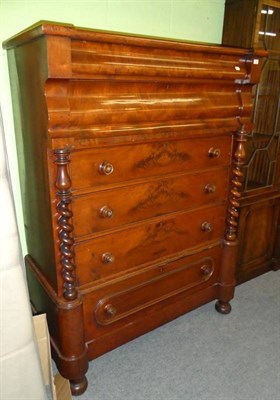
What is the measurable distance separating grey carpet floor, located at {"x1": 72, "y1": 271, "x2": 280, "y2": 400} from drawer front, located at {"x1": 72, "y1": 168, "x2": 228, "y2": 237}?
809 mm

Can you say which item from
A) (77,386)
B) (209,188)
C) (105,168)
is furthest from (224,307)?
(105,168)

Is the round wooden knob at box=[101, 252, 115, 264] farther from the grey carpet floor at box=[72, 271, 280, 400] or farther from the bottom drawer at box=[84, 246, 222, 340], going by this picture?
the grey carpet floor at box=[72, 271, 280, 400]

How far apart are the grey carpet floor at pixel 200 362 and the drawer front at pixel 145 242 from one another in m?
0.57

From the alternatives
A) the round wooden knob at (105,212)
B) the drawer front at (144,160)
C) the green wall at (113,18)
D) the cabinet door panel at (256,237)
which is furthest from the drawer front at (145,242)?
the green wall at (113,18)

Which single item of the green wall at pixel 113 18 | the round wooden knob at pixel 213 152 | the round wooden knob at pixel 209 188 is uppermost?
the green wall at pixel 113 18

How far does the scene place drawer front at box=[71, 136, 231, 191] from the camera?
1.27 metres

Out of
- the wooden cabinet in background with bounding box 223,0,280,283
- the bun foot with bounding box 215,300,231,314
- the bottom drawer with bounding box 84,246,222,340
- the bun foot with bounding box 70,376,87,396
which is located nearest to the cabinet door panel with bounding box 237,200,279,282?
the wooden cabinet in background with bounding box 223,0,280,283

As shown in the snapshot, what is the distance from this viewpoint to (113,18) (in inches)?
69.8

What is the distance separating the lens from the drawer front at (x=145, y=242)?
54.7 inches

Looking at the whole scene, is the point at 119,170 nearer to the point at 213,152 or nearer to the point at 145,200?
the point at 145,200

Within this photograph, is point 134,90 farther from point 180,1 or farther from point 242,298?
point 242,298

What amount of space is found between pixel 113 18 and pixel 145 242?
4.10 feet

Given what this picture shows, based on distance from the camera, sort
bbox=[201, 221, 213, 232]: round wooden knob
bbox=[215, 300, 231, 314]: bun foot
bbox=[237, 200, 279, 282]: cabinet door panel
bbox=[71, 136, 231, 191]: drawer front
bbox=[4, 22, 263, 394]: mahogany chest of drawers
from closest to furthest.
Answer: bbox=[4, 22, 263, 394]: mahogany chest of drawers < bbox=[71, 136, 231, 191]: drawer front < bbox=[201, 221, 213, 232]: round wooden knob < bbox=[215, 300, 231, 314]: bun foot < bbox=[237, 200, 279, 282]: cabinet door panel

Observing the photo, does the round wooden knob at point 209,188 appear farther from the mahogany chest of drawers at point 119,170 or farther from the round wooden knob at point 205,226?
the round wooden knob at point 205,226
